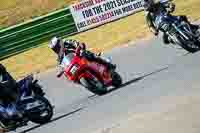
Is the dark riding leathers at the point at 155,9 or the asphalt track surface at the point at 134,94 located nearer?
the asphalt track surface at the point at 134,94

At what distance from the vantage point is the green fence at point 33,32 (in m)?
31.2

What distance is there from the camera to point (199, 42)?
60.2 ft

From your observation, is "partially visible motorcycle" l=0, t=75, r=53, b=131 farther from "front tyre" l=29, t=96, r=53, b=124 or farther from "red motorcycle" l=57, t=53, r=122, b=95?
"red motorcycle" l=57, t=53, r=122, b=95

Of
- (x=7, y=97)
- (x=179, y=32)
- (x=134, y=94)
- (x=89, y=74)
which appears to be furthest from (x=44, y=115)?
(x=179, y=32)

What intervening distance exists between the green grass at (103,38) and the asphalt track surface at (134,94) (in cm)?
475

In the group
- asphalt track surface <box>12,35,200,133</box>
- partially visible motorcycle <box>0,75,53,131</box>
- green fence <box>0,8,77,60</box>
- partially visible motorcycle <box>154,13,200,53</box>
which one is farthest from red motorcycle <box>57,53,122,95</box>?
green fence <box>0,8,77,60</box>

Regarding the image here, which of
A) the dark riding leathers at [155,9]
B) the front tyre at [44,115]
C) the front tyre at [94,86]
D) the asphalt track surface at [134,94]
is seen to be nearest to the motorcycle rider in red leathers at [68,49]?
the front tyre at [94,86]

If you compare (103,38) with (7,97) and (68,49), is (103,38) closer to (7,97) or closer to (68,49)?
(68,49)

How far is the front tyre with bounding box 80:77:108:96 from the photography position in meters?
16.1

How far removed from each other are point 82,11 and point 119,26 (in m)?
2.62

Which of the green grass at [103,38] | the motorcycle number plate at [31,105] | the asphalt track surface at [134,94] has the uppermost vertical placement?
the motorcycle number plate at [31,105]

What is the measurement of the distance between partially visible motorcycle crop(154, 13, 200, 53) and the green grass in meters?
5.77

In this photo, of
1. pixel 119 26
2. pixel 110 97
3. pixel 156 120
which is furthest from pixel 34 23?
pixel 156 120

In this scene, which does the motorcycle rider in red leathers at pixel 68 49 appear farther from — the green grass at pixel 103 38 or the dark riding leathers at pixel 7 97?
the green grass at pixel 103 38
